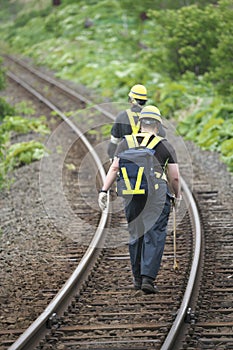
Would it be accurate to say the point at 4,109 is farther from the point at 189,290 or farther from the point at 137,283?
the point at 189,290

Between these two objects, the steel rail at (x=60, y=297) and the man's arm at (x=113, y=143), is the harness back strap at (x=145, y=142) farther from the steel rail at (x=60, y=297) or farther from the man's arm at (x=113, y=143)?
the man's arm at (x=113, y=143)

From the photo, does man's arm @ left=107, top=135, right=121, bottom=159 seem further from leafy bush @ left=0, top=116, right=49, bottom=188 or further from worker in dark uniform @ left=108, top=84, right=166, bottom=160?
leafy bush @ left=0, top=116, right=49, bottom=188

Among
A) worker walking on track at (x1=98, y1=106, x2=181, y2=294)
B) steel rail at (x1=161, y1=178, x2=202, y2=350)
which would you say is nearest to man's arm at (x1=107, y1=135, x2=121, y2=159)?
steel rail at (x1=161, y1=178, x2=202, y2=350)

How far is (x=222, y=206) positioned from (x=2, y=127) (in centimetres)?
1012

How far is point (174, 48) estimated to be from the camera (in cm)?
2409

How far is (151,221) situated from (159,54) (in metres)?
18.0

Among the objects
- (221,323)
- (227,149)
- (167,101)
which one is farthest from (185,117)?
(221,323)

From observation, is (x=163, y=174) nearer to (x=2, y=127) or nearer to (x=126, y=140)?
(x=126, y=140)

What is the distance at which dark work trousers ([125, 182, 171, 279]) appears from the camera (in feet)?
26.0

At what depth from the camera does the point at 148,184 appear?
7.82 metres

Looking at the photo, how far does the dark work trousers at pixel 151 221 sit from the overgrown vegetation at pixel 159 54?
7621 millimetres

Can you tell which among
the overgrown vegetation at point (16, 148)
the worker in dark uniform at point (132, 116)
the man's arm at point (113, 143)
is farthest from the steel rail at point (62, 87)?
the worker in dark uniform at point (132, 116)

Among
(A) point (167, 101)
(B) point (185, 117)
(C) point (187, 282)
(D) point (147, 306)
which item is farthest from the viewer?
(A) point (167, 101)

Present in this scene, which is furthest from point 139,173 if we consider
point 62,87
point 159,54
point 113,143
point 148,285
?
point 62,87
